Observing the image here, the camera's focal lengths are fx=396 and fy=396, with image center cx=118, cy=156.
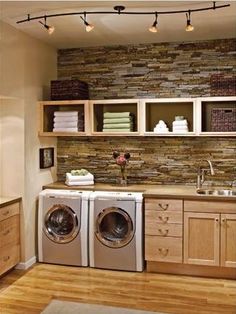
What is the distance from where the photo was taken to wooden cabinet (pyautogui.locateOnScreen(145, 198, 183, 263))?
415 centimetres

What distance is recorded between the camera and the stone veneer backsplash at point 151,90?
466 centimetres

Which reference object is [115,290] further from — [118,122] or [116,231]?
[118,122]

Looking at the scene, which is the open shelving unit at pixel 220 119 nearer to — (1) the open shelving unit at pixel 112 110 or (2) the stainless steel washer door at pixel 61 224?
(1) the open shelving unit at pixel 112 110

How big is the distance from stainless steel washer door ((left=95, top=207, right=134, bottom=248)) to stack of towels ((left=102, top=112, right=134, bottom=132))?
36.9 inches

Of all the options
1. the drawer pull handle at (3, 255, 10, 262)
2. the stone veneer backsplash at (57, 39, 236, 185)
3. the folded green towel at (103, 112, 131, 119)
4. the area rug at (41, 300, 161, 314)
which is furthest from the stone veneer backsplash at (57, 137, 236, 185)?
the area rug at (41, 300, 161, 314)

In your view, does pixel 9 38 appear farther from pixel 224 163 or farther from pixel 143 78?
pixel 224 163

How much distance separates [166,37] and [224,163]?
161 centimetres

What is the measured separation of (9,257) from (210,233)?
2091 millimetres

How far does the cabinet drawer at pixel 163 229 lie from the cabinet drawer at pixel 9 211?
141 centimetres

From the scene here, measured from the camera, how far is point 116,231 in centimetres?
441

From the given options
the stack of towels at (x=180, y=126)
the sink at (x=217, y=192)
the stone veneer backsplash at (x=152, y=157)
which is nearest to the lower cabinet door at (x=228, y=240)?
the sink at (x=217, y=192)

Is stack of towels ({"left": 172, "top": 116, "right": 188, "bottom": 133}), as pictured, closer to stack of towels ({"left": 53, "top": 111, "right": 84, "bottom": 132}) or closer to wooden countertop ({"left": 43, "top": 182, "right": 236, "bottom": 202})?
wooden countertop ({"left": 43, "top": 182, "right": 236, "bottom": 202})

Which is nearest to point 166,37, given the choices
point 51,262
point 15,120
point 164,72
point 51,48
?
point 164,72

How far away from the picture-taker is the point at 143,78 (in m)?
4.86
